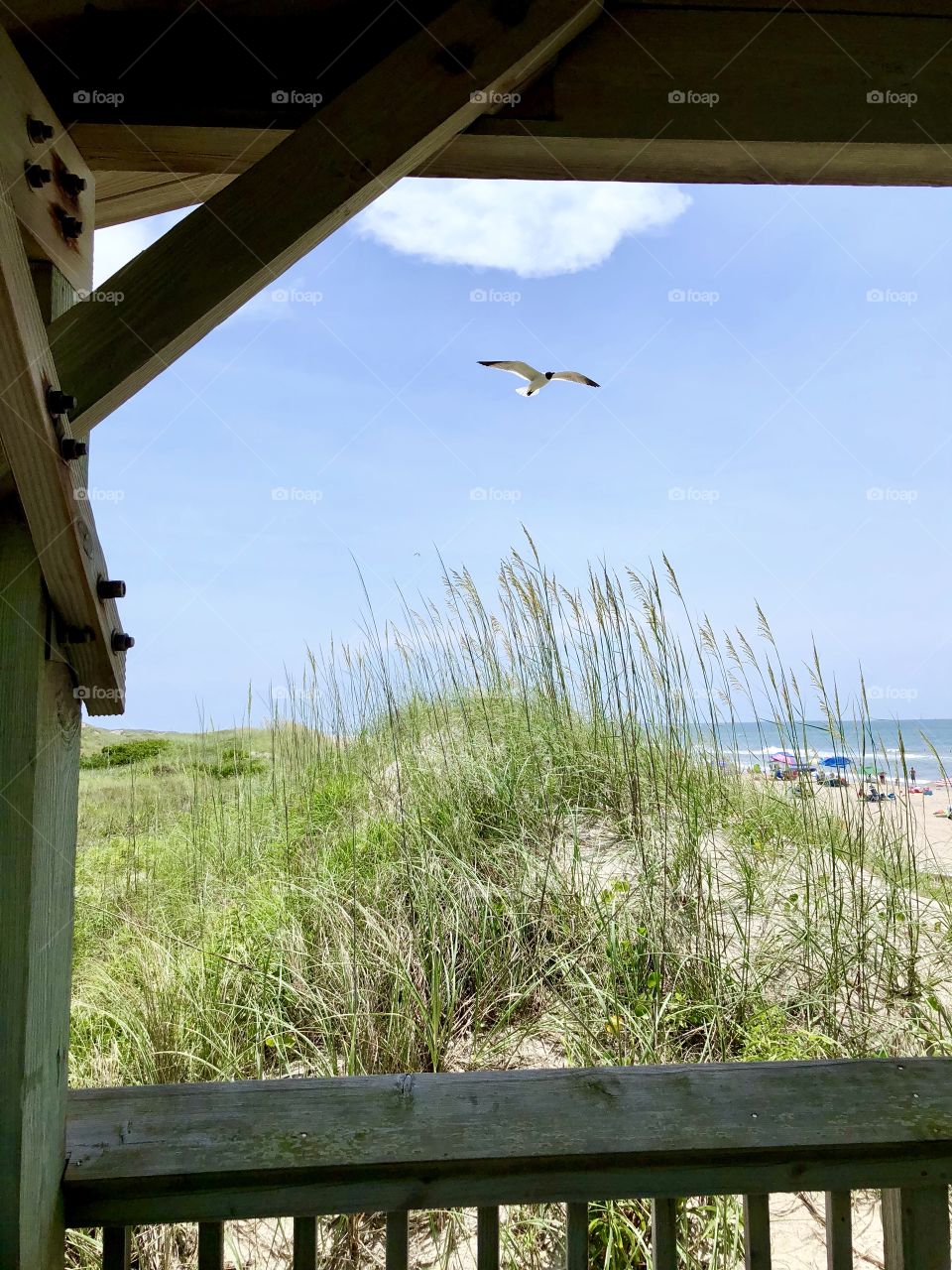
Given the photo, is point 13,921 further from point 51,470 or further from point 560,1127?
point 560,1127

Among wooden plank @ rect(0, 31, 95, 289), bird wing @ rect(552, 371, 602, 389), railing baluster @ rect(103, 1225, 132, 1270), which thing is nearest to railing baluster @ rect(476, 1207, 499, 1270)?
railing baluster @ rect(103, 1225, 132, 1270)

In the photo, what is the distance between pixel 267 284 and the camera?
0.81 m

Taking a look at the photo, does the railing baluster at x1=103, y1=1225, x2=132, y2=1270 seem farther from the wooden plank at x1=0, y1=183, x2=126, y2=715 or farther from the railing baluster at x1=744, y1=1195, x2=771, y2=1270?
the railing baluster at x1=744, y1=1195, x2=771, y2=1270

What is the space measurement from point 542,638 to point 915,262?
1656 mm

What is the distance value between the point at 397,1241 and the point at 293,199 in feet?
4.17

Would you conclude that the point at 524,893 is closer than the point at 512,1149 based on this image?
No

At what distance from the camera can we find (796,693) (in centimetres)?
215

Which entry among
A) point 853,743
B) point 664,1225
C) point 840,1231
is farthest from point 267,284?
point 853,743

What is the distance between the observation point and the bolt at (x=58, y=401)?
69cm

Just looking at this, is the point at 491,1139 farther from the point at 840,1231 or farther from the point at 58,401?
the point at 58,401

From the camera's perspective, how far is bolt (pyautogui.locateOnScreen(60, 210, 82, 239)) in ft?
2.81

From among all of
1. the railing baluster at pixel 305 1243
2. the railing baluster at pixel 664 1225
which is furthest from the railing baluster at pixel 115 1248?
the railing baluster at pixel 664 1225

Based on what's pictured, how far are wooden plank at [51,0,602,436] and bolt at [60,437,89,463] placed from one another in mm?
23

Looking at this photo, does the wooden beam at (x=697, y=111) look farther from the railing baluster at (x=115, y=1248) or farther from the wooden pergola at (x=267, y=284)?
the railing baluster at (x=115, y=1248)
